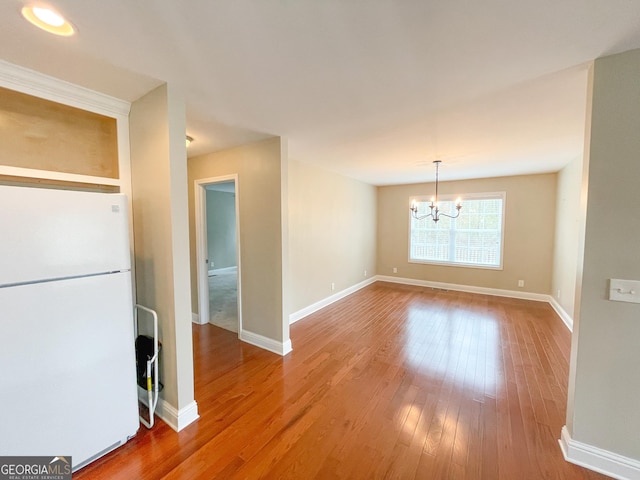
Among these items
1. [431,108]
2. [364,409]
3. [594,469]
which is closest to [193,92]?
[431,108]

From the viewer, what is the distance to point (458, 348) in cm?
316

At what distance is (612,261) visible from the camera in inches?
59.4

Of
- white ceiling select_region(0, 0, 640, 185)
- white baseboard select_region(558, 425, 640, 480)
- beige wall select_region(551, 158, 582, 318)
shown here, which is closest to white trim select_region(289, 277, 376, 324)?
white ceiling select_region(0, 0, 640, 185)

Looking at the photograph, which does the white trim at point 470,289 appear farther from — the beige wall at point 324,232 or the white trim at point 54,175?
the white trim at point 54,175

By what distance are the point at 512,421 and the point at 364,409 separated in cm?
113

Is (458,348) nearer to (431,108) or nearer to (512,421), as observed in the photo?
(512,421)

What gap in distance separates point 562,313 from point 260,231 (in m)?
4.88

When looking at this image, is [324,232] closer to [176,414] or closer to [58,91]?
[176,414]

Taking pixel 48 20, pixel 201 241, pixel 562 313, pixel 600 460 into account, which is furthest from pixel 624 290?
pixel 201 241

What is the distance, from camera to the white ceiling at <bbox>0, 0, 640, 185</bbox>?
1165 millimetres

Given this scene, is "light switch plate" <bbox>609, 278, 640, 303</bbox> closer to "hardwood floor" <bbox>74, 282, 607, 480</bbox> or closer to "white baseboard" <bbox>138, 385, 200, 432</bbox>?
"hardwood floor" <bbox>74, 282, 607, 480</bbox>

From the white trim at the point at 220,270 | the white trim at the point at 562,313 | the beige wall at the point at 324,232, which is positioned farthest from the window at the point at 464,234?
the white trim at the point at 220,270

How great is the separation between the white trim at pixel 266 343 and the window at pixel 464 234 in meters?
4.35

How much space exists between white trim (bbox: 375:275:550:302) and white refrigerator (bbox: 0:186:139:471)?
5.81 m
